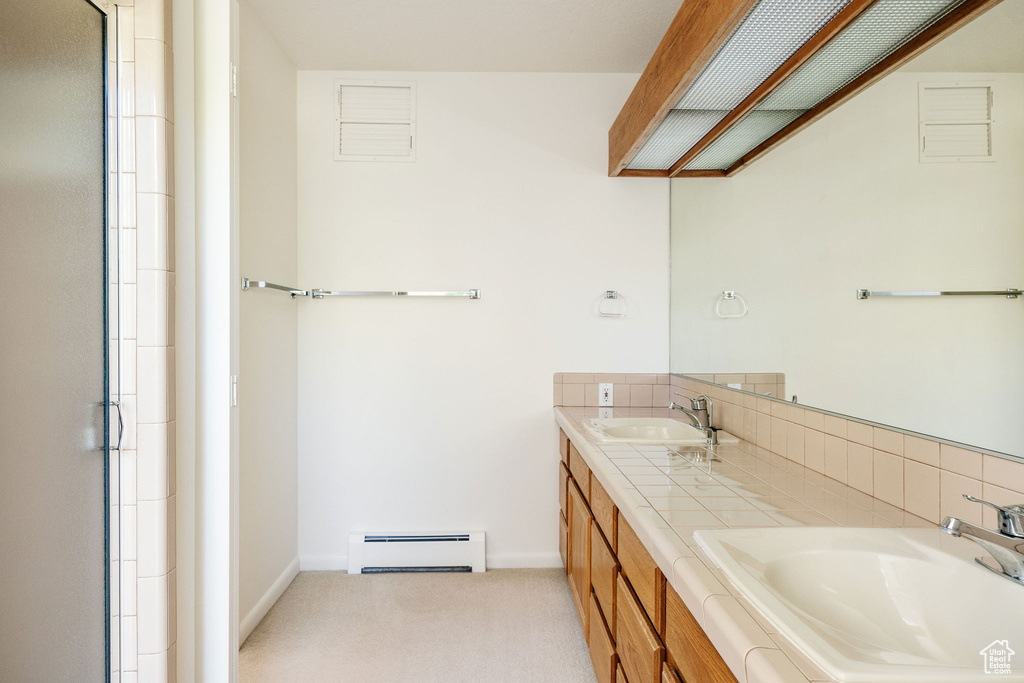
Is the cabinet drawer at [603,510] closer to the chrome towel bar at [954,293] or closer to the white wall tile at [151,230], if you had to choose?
the chrome towel bar at [954,293]

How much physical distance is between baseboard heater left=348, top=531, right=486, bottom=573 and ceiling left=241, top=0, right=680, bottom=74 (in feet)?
7.79

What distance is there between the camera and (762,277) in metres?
1.92

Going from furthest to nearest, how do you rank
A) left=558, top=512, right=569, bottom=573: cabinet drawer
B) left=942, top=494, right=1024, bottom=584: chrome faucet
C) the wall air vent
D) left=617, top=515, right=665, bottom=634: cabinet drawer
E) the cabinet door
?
left=558, top=512, right=569, bottom=573: cabinet drawer
the cabinet door
the wall air vent
left=617, top=515, right=665, bottom=634: cabinet drawer
left=942, top=494, right=1024, bottom=584: chrome faucet

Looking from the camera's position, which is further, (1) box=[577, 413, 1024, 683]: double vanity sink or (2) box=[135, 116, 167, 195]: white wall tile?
(2) box=[135, 116, 167, 195]: white wall tile

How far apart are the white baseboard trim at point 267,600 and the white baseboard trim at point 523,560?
974 mm

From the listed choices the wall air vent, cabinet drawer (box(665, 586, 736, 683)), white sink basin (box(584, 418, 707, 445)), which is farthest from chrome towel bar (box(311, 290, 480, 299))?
cabinet drawer (box(665, 586, 736, 683))

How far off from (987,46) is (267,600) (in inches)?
115

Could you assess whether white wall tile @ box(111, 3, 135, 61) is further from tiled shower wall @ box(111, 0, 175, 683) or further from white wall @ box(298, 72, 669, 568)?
white wall @ box(298, 72, 669, 568)

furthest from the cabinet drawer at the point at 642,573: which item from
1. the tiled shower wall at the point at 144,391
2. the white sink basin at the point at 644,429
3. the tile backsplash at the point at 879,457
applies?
the tiled shower wall at the point at 144,391

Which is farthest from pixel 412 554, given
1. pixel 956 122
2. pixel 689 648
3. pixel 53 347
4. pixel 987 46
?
pixel 987 46

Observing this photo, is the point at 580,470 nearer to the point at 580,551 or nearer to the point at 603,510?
the point at 580,551

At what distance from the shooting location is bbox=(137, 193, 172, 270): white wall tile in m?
1.45

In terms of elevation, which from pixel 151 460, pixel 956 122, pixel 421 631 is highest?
pixel 956 122

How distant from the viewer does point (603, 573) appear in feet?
5.53
